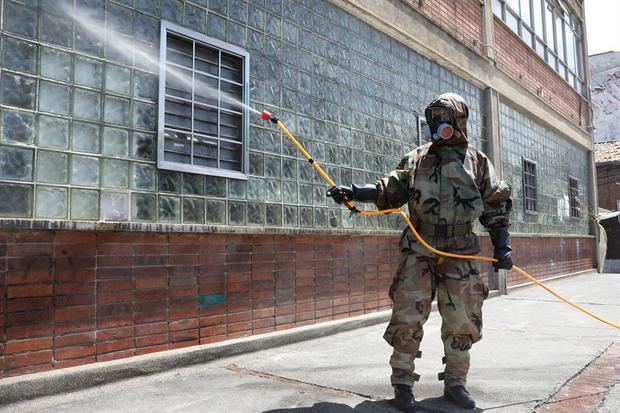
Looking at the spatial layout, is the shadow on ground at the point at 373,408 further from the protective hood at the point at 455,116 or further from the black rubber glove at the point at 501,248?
the protective hood at the point at 455,116

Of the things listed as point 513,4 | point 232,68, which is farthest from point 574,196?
point 232,68

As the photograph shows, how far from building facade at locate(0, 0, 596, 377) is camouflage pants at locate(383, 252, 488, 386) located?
71.9 inches

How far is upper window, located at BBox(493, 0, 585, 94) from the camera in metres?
11.0

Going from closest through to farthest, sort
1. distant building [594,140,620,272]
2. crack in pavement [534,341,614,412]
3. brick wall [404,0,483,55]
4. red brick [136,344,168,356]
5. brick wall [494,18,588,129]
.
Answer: crack in pavement [534,341,614,412]
red brick [136,344,168,356]
brick wall [404,0,483,55]
brick wall [494,18,588,129]
distant building [594,140,620,272]

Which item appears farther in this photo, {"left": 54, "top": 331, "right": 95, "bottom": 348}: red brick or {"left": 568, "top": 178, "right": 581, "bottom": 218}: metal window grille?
{"left": 568, "top": 178, "right": 581, "bottom": 218}: metal window grille

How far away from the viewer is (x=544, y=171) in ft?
38.5

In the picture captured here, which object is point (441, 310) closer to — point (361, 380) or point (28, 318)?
point (361, 380)

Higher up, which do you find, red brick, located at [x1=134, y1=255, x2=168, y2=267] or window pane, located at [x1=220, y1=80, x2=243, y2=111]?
window pane, located at [x1=220, y1=80, x2=243, y2=111]

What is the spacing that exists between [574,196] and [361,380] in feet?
A: 39.7

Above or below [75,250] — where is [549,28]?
above

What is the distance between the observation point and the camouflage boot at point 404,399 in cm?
287

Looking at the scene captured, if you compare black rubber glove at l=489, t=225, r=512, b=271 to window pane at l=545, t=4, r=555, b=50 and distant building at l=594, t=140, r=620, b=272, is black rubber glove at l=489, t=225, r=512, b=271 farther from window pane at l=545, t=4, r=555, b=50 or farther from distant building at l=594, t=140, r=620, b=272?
distant building at l=594, t=140, r=620, b=272

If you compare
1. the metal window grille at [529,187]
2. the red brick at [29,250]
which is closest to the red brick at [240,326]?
the red brick at [29,250]

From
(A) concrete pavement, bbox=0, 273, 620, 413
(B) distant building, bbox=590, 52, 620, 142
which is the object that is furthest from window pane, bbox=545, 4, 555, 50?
(B) distant building, bbox=590, 52, 620, 142
